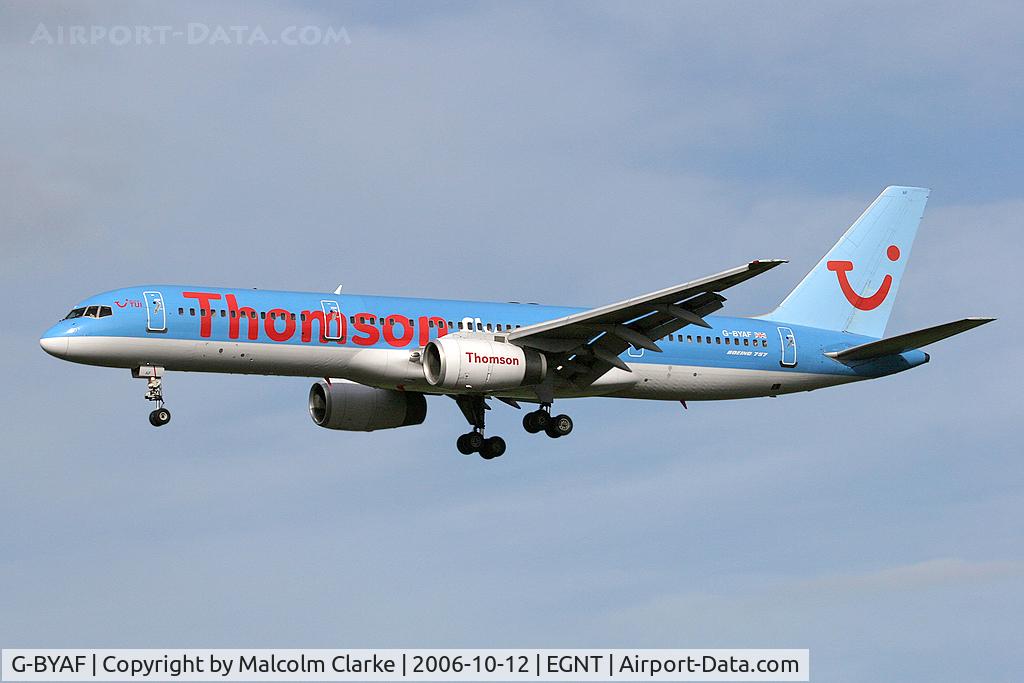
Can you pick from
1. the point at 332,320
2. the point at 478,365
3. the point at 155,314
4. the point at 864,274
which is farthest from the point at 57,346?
the point at 864,274

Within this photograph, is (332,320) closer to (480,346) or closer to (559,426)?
(480,346)

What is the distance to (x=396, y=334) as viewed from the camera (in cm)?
4709

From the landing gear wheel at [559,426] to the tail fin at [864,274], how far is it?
8.74 metres

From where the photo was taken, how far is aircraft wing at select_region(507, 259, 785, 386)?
1752 inches

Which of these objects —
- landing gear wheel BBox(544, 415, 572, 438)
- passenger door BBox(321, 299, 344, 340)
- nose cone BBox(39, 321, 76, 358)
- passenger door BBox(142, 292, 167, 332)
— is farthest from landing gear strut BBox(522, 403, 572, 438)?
nose cone BBox(39, 321, 76, 358)

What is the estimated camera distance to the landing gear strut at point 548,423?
49.8 meters

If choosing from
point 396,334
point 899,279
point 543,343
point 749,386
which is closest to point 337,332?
point 396,334

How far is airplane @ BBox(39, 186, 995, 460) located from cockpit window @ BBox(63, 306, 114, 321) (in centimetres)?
4

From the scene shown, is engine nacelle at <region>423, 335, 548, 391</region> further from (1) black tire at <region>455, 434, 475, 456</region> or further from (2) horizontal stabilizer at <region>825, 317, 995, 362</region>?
(2) horizontal stabilizer at <region>825, 317, 995, 362</region>

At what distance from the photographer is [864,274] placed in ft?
187

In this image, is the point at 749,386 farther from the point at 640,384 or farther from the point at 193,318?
the point at 193,318

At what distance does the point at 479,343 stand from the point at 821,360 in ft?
40.9

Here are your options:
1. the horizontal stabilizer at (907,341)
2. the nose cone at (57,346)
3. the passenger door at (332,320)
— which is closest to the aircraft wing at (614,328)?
the passenger door at (332,320)

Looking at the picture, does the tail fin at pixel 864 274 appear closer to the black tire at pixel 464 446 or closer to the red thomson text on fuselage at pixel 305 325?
the black tire at pixel 464 446
